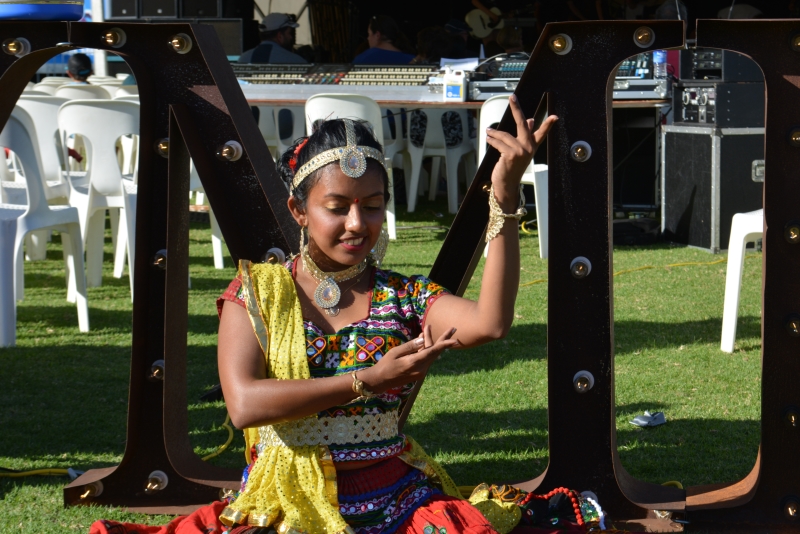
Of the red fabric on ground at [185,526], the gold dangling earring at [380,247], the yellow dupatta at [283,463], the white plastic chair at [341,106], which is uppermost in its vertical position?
the white plastic chair at [341,106]

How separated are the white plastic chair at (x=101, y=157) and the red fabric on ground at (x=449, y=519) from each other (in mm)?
3308

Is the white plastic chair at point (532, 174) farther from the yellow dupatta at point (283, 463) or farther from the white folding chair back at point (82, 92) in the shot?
the yellow dupatta at point (283, 463)

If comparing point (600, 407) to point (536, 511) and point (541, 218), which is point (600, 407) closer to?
point (536, 511)

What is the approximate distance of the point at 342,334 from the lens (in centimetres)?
208

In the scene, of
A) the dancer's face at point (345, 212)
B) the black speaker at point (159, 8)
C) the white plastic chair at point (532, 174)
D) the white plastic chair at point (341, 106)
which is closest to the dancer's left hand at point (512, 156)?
the dancer's face at point (345, 212)

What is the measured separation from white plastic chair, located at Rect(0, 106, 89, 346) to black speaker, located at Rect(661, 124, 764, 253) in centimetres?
413

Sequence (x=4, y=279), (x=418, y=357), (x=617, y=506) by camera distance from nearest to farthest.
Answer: (x=418, y=357)
(x=617, y=506)
(x=4, y=279)

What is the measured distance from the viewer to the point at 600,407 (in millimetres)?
2371

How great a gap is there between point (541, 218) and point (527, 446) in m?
3.67

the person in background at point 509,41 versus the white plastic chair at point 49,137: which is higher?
the person in background at point 509,41

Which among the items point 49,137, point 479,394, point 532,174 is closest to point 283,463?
point 479,394

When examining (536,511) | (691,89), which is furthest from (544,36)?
(691,89)

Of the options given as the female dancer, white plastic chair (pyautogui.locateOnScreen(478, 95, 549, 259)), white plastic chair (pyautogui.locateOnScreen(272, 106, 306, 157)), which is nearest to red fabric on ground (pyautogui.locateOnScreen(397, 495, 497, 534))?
the female dancer

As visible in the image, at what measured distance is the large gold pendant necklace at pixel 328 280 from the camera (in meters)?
2.09
